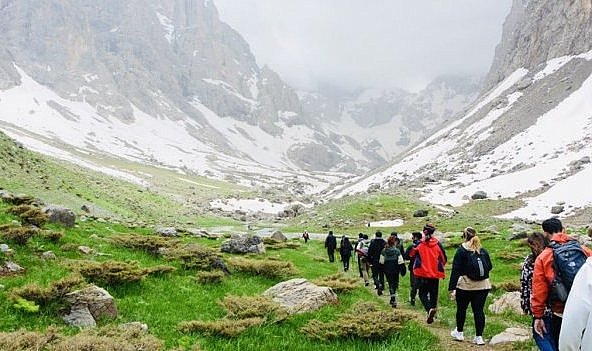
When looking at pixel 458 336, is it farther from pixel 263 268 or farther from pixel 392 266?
pixel 263 268

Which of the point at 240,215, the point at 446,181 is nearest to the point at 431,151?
the point at 446,181

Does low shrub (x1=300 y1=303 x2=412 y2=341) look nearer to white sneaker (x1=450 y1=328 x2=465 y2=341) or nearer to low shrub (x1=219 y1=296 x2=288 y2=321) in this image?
low shrub (x1=219 y1=296 x2=288 y2=321)

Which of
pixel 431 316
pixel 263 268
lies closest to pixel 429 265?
pixel 431 316

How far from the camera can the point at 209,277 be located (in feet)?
57.8

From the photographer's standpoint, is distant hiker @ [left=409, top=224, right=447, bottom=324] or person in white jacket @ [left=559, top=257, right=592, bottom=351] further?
distant hiker @ [left=409, top=224, right=447, bottom=324]

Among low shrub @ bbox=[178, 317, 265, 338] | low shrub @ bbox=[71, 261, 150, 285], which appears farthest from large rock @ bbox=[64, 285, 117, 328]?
low shrub @ bbox=[71, 261, 150, 285]

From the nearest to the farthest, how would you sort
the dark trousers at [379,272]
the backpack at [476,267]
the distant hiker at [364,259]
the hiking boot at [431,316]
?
the backpack at [476,267] < the hiking boot at [431,316] < the dark trousers at [379,272] < the distant hiker at [364,259]

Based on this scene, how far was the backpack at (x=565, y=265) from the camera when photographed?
26.5ft

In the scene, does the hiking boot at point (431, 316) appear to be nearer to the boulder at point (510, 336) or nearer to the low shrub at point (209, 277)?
the boulder at point (510, 336)

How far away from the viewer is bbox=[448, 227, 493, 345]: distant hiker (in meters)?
13.2

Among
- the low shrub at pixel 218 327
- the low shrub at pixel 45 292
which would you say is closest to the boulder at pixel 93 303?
the low shrub at pixel 45 292

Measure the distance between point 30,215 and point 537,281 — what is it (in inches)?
756

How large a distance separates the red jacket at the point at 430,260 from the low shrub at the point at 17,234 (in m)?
13.8

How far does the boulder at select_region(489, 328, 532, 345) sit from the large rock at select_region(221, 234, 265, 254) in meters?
18.3
